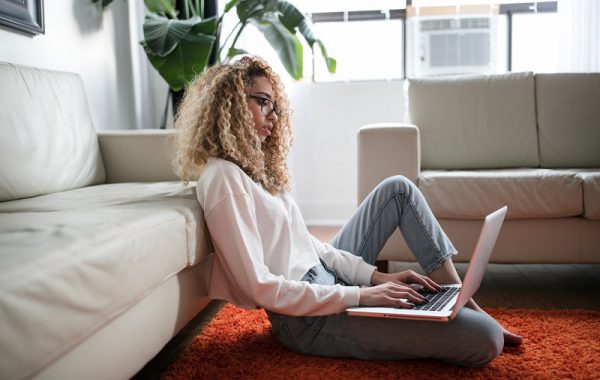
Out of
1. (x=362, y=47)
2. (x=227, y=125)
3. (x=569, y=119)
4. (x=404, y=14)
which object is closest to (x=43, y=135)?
(x=227, y=125)

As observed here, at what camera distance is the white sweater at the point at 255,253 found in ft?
3.71

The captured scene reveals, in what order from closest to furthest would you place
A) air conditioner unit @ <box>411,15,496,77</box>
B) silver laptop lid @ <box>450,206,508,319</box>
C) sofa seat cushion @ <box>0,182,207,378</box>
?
sofa seat cushion @ <box>0,182,207,378</box>
silver laptop lid @ <box>450,206,508,319</box>
air conditioner unit @ <box>411,15,496,77</box>

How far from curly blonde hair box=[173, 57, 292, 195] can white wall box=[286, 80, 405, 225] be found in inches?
87.0

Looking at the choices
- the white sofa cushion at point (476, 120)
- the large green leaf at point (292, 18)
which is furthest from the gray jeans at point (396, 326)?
the large green leaf at point (292, 18)

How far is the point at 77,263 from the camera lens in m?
0.77

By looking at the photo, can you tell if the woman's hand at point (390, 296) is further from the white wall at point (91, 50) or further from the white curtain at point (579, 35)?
the white curtain at point (579, 35)

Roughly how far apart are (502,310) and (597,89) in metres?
1.33

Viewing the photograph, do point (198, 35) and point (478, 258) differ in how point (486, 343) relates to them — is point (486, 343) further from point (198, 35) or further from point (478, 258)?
point (198, 35)

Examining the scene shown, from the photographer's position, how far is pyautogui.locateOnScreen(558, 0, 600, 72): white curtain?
3229 millimetres

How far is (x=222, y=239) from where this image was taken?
1.16 m

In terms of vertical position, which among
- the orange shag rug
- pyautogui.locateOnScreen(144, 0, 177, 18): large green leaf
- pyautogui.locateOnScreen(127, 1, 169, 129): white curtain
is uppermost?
pyautogui.locateOnScreen(144, 0, 177, 18): large green leaf

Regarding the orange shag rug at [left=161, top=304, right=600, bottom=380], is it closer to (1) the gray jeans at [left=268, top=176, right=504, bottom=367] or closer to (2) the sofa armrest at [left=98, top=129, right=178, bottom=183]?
(1) the gray jeans at [left=268, top=176, right=504, bottom=367]

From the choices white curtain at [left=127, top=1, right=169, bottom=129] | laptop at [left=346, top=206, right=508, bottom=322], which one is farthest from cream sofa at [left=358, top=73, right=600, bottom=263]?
white curtain at [left=127, top=1, right=169, bottom=129]

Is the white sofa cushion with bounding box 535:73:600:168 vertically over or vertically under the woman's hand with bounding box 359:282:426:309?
over
